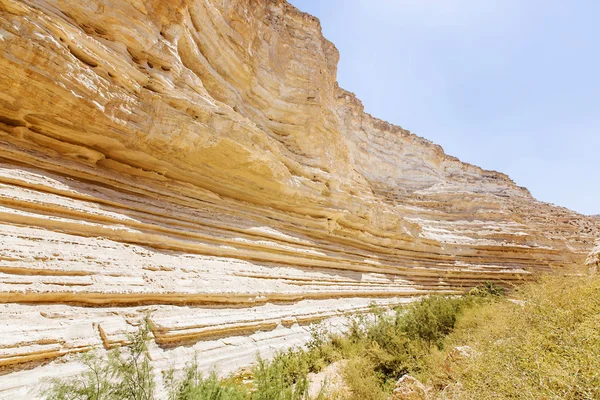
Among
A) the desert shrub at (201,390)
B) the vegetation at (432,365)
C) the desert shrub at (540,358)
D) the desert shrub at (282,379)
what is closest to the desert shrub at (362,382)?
the vegetation at (432,365)

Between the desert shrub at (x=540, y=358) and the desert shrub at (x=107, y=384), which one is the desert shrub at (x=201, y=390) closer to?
the desert shrub at (x=107, y=384)

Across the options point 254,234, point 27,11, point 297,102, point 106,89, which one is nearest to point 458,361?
point 254,234

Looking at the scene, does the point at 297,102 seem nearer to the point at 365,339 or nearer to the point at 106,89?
the point at 106,89

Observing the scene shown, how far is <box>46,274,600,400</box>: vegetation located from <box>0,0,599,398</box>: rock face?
68 centimetres

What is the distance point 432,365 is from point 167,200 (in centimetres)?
675

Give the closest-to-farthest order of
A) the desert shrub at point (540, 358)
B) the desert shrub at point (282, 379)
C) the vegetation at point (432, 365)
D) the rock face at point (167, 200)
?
the desert shrub at point (540, 358)
the vegetation at point (432, 365)
the desert shrub at point (282, 379)
the rock face at point (167, 200)

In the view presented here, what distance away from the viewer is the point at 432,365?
4500 mm

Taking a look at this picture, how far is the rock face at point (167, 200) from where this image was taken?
4078 millimetres

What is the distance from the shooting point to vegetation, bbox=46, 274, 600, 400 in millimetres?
2758

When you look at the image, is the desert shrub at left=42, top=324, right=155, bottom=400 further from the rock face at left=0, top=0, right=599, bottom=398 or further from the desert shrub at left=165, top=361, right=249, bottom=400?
the rock face at left=0, top=0, right=599, bottom=398

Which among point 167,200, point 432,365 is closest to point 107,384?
point 167,200

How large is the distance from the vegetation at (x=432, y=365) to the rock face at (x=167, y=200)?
2.22 ft

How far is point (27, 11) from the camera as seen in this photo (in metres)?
4.69

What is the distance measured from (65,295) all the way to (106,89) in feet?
13.8
